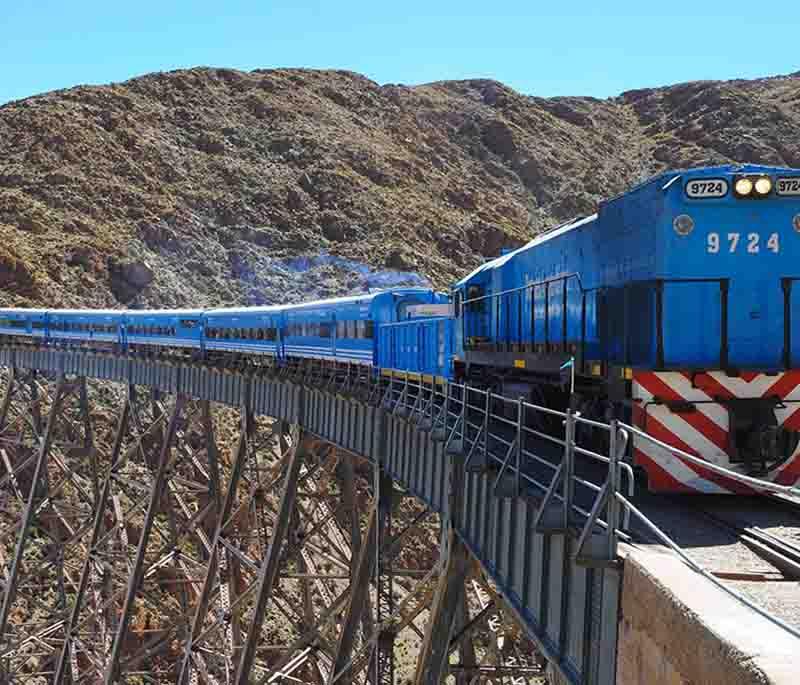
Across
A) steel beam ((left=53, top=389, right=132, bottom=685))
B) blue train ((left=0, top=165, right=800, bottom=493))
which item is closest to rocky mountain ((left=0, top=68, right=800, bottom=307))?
steel beam ((left=53, top=389, right=132, bottom=685))

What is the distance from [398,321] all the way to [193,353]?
1247 centimetres

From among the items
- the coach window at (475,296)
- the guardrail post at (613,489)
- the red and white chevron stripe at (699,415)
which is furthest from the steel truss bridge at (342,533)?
the coach window at (475,296)

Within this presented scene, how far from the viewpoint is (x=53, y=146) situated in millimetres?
63281

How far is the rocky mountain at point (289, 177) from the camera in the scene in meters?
54.5

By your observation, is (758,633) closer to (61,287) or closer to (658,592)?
(658,592)

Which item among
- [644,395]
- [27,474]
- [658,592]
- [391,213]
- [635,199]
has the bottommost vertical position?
[27,474]

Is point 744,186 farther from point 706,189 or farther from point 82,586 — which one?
point 82,586

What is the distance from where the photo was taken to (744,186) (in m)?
9.33

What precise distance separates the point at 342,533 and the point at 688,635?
19.8m

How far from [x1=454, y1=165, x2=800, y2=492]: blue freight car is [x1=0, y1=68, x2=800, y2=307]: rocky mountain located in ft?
133

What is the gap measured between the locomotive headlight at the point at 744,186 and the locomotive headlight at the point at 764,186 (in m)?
0.06

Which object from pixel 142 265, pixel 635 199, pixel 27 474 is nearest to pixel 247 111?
pixel 142 265

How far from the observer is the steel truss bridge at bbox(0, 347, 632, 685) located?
7.18m

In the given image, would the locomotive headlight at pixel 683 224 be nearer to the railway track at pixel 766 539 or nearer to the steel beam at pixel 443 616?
the railway track at pixel 766 539
